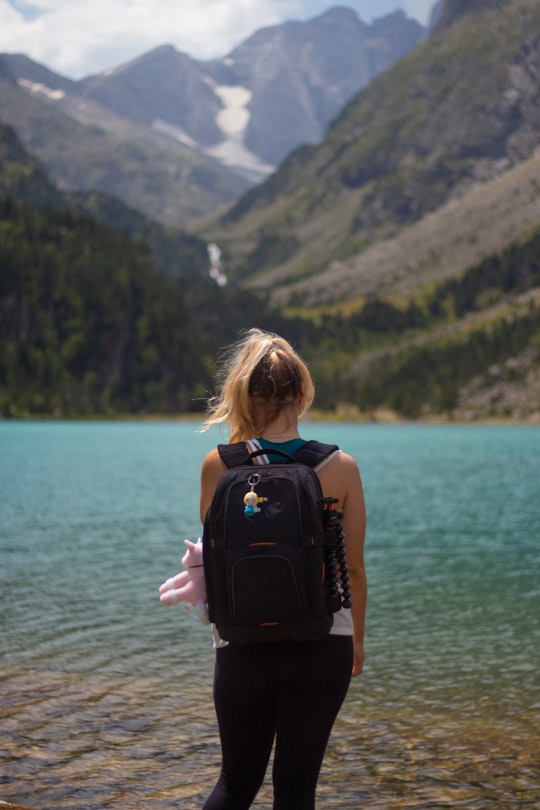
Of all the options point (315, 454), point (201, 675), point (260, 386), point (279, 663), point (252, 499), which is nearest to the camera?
point (252, 499)

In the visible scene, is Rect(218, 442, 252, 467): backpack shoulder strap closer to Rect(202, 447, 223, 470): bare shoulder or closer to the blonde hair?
Rect(202, 447, 223, 470): bare shoulder

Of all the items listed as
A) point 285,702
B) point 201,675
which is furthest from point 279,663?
point 201,675

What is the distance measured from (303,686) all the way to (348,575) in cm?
97

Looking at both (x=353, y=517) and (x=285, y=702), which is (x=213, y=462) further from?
(x=285, y=702)

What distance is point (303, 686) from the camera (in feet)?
24.9

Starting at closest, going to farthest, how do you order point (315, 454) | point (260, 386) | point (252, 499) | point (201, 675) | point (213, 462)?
point (252, 499), point (315, 454), point (213, 462), point (260, 386), point (201, 675)

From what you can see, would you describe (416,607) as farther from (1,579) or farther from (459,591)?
(1,579)

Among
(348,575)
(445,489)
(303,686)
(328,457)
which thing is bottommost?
(445,489)

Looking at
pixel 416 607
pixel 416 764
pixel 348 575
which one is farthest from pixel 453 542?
pixel 348 575

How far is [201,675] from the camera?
20.7 metres

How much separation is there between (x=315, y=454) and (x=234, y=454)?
0.65m

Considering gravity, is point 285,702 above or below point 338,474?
below

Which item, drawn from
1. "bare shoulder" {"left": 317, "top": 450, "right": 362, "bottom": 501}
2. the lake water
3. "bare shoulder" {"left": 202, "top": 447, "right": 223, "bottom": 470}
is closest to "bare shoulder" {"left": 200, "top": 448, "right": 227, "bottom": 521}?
"bare shoulder" {"left": 202, "top": 447, "right": 223, "bottom": 470}

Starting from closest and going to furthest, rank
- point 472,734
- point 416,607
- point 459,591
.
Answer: point 472,734 < point 416,607 < point 459,591
